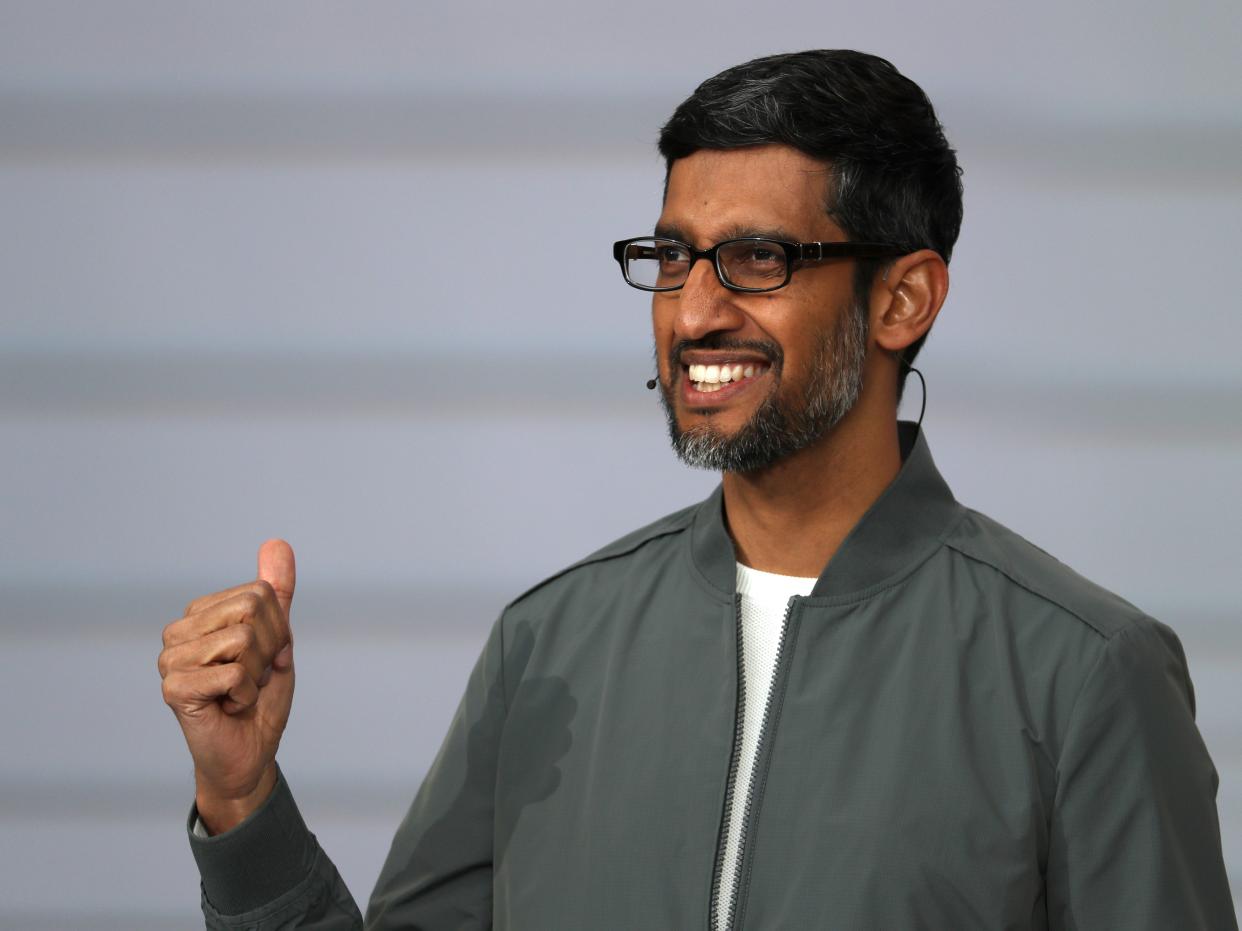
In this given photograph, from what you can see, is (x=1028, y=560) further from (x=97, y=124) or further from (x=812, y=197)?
(x=97, y=124)

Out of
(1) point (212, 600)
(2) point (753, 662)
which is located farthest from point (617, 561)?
(1) point (212, 600)

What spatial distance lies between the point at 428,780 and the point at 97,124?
1318 mm

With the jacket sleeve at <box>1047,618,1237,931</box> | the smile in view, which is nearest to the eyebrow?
the smile

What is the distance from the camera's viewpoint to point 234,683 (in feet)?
4.42

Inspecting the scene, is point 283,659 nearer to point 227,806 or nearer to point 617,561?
point 227,806

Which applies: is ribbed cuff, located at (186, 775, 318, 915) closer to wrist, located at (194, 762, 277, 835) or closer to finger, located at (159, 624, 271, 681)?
wrist, located at (194, 762, 277, 835)

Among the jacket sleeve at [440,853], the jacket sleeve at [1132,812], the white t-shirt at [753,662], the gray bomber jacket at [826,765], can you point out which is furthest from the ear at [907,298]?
the jacket sleeve at [440,853]

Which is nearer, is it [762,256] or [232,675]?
[232,675]

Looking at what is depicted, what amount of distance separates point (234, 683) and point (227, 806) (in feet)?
0.55

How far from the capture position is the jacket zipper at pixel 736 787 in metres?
1.38

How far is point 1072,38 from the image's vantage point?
233cm

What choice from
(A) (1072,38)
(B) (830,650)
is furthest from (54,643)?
(A) (1072,38)

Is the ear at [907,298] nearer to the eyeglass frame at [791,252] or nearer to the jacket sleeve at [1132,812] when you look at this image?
the eyeglass frame at [791,252]

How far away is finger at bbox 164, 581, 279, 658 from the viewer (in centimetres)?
137
